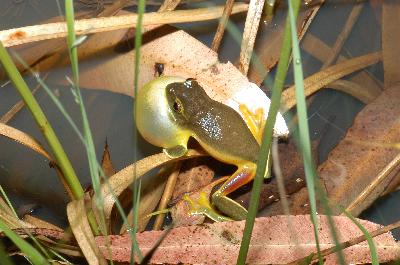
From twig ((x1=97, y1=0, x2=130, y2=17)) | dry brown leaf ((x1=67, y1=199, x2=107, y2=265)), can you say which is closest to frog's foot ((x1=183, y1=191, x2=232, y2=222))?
dry brown leaf ((x1=67, y1=199, x2=107, y2=265))

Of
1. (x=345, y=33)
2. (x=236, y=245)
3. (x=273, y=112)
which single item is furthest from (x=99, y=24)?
(x=273, y=112)

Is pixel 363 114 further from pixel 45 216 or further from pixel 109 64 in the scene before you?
pixel 45 216

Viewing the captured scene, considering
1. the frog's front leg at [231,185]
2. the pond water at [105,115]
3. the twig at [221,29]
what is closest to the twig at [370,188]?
the pond water at [105,115]

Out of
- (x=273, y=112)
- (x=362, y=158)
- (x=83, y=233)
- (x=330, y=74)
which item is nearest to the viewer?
(x=273, y=112)

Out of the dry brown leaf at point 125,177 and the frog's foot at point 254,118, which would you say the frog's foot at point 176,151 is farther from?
the frog's foot at point 254,118

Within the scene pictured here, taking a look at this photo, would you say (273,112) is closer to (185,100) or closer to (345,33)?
(185,100)

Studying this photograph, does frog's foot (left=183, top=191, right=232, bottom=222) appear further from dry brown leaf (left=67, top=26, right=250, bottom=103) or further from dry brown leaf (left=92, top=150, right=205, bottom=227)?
dry brown leaf (left=67, top=26, right=250, bottom=103)

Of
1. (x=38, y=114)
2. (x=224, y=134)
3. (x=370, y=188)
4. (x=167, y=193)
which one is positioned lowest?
(x=38, y=114)

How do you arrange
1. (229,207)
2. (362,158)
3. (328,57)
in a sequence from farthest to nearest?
1. (328,57)
2. (362,158)
3. (229,207)

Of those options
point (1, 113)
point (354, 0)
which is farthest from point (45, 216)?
point (354, 0)
